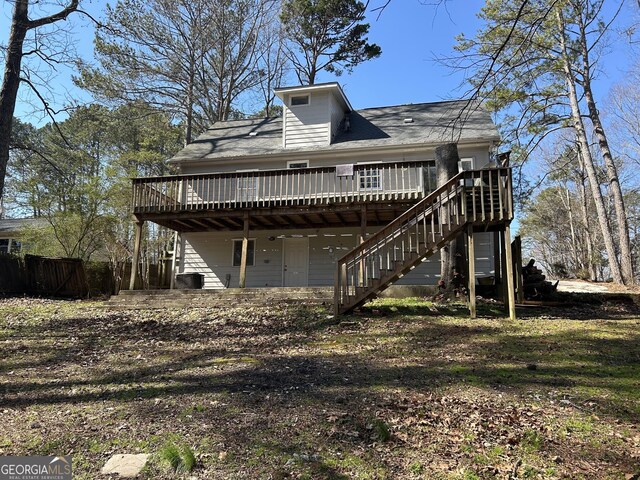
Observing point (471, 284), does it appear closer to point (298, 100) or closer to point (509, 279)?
point (509, 279)

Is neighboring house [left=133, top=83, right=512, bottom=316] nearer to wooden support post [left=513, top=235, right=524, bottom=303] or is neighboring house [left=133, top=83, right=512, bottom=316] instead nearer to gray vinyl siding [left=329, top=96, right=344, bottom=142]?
gray vinyl siding [left=329, top=96, right=344, bottom=142]

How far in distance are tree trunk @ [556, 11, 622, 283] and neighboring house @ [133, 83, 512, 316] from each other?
12.8 feet

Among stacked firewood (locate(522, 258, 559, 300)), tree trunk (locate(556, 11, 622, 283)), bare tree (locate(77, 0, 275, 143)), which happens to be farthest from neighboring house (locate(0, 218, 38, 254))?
tree trunk (locate(556, 11, 622, 283))

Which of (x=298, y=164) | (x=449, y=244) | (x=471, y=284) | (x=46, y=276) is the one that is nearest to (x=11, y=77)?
(x=46, y=276)

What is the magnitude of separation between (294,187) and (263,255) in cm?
362

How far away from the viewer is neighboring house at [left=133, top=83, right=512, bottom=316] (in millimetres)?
13430

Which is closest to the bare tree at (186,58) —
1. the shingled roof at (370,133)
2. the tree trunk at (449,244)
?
the shingled roof at (370,133)

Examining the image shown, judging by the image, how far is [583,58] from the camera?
17000 millimetres

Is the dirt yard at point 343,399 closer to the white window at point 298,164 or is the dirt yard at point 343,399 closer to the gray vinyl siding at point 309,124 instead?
the white window at point 298,164

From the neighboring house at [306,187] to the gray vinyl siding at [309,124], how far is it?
4 cm

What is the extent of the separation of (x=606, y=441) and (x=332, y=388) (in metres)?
2.60

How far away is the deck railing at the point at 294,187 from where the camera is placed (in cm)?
1300

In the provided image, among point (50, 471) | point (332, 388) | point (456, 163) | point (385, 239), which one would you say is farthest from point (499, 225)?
point (50, 471)

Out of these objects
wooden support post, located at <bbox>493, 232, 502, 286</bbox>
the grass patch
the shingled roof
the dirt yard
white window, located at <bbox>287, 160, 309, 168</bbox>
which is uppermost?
the shingled roof
